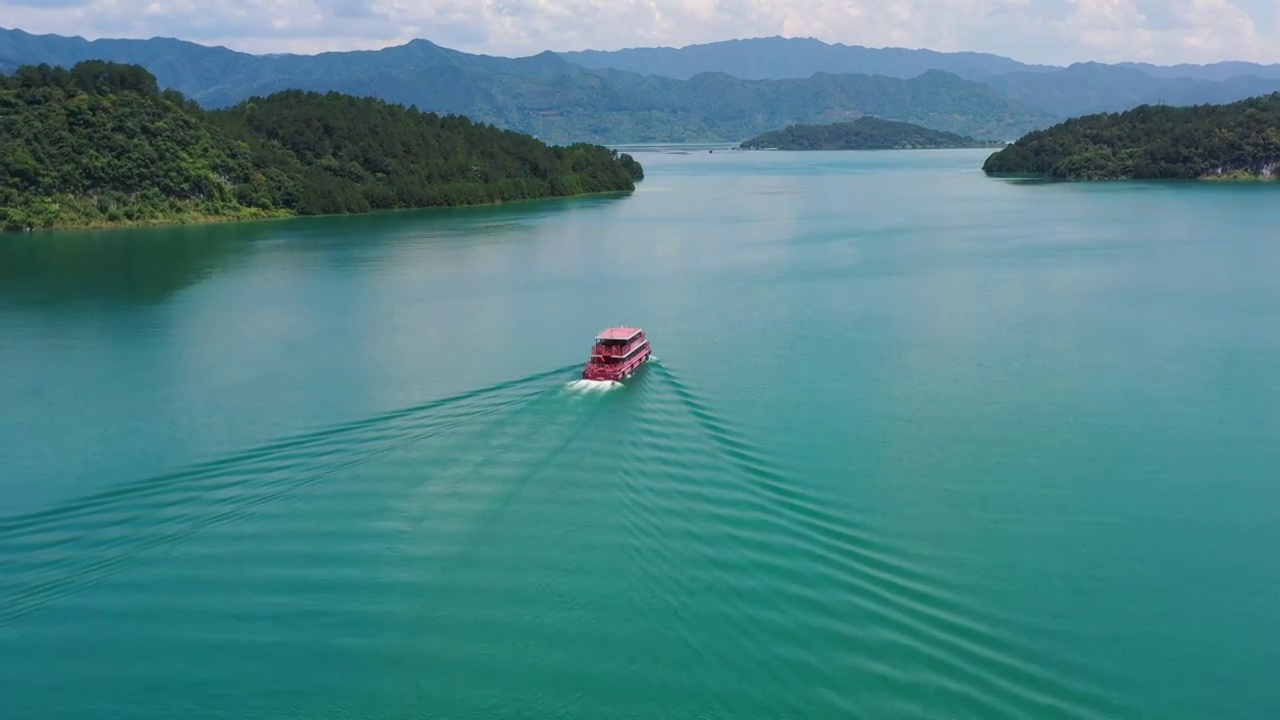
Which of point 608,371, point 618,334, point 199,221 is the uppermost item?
point 199,221

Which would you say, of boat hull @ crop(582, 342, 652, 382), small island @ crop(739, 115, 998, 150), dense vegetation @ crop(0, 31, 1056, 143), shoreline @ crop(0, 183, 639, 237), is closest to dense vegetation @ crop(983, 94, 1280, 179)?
shoreline @ crop(0, 183, 639, 237)

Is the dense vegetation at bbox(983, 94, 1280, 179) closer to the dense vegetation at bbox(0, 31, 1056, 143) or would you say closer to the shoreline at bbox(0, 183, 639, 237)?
the shoreline at bbox(0, 183, 639, 237)

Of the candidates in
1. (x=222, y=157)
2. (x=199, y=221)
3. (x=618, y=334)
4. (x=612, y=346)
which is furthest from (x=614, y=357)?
(x=222, y=157)

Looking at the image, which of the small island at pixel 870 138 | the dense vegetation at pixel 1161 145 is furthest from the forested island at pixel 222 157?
the small island at pixel 870 138

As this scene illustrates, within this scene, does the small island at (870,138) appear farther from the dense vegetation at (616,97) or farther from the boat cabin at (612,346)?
the boat cabin at (612,346)

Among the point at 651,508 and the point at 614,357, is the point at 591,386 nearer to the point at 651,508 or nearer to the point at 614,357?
the point at 614,357

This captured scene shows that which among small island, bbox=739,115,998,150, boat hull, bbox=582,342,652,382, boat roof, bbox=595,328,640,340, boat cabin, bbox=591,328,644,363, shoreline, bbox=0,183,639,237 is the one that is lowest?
boat hull, bbox=582,342,652,382

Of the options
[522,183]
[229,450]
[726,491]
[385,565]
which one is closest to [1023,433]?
[726,491]
